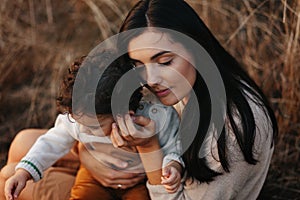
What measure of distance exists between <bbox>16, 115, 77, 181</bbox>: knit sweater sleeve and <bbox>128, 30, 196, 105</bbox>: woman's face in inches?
13.2

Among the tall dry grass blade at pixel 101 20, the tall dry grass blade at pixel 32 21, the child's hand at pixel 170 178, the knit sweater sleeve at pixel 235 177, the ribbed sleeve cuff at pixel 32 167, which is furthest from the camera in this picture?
the tall dry grass blade at pixel 32 21

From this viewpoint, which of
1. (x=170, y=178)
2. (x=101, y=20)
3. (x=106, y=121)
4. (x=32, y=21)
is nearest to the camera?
(x=170, y=178)

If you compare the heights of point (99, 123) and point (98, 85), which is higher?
point (98, 85)

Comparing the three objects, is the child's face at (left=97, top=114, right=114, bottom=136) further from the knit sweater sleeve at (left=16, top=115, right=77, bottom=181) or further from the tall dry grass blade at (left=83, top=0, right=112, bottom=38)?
the tall dry grass blade at (left=83, top=0, right=112, bottom=38)

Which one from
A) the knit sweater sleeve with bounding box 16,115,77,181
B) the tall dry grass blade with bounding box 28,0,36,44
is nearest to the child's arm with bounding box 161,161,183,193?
the knit sweater sleeve with bounding box 16,115,77,181

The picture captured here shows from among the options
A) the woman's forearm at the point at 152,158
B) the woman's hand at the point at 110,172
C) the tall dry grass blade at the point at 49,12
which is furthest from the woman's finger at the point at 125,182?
the tall dry grass blade at the point at 49,12

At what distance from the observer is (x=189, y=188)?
5.60 feet

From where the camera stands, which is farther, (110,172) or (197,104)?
(110,172)

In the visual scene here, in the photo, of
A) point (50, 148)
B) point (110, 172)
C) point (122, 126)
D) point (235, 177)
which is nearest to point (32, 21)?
point (50, 148)

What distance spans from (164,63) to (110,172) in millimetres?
424

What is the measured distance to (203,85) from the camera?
5.47 ft

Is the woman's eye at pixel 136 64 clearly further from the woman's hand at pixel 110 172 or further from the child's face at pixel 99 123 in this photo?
the woman's hand at pixel 110 172

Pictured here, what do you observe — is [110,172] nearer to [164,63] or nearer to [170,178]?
[170,178]

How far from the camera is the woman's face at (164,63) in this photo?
159 centimetres
